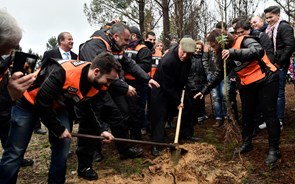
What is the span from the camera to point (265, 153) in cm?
437

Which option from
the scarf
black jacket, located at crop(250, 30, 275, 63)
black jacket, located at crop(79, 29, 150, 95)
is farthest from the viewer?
the scarf

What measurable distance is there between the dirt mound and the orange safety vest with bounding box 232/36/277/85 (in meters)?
1.12

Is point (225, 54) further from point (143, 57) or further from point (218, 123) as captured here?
point (218, 123)

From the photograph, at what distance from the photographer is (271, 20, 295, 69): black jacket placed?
16.6ft

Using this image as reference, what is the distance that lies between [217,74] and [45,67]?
2543mm

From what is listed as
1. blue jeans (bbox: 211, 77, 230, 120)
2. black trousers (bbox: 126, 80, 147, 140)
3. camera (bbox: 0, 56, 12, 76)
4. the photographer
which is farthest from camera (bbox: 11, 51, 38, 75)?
blue jeans (bbox: 211, 77, 230, 120)

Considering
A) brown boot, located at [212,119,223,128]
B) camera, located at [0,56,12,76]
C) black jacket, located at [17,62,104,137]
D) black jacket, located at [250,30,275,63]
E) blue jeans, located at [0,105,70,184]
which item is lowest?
brown boot, located at [212,119,223,128]

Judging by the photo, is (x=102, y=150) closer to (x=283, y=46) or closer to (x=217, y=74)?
(x=217, y=74)

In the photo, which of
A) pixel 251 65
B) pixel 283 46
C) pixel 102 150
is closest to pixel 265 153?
pixel 251 65

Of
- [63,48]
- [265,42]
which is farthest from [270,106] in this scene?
[63,48]

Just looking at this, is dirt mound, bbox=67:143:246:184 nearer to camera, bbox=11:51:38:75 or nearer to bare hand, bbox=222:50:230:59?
bare hand, bbox=222:50:230:59

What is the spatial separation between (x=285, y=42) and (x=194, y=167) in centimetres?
251

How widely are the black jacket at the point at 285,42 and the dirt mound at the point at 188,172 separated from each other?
1896 mm

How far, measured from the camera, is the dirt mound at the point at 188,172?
3920 millimetres
